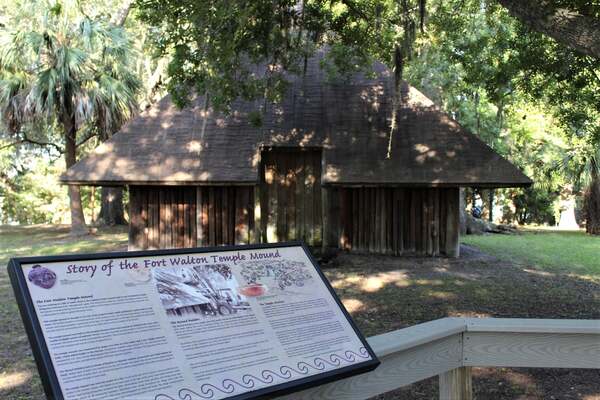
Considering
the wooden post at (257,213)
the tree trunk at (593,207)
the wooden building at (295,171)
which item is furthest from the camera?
the tree trunk at (593,207)

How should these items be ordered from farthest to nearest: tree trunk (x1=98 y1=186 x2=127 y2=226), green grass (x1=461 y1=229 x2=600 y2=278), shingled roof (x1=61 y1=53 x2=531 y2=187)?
1. tree trunk (x1=98 y1=186 x2=127 y2=226)
2. green grass (x1=461 y1=229 x2=600 y2=278)
3. shingled roof (x1=61 y1=53 x2=531 y2=187)

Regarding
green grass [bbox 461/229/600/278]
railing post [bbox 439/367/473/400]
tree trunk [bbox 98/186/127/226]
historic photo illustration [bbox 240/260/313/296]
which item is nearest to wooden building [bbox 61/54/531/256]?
green grass [bbox 461/229/600/278]

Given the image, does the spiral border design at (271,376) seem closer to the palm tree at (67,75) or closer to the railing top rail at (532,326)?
the railing top rail at (532,326)

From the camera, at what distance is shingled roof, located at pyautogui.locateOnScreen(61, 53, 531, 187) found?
45.8 feet

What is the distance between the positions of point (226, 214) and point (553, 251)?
10751mm

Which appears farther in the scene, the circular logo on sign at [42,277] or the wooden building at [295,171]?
the wooden building at [295,171]

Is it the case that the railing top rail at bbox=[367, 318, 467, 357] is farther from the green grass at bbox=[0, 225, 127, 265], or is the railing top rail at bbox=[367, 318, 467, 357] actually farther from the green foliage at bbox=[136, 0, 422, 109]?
the green grass at bbox=[0, 225, 127, 265]

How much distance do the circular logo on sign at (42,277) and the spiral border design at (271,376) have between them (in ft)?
1.89

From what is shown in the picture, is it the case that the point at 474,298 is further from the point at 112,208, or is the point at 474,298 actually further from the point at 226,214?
the point at 112,208

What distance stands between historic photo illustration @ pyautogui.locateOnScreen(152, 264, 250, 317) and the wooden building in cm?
1167

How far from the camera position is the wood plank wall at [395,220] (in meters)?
15.2

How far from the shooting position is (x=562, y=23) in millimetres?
5125

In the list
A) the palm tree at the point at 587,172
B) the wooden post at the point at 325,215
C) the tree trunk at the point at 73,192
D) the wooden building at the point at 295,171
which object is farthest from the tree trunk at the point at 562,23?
the palm tree at the point at 587,172

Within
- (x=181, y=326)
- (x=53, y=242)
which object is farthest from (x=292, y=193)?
(x=181, y=326)
